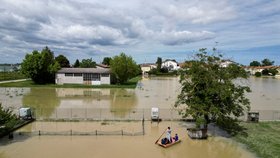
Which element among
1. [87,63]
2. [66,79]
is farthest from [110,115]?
[87,63]

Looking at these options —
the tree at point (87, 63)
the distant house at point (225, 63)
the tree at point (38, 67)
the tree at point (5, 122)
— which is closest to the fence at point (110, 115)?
the tree at point (5, 122)

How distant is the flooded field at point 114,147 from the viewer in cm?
1574

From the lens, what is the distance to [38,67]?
6044cm

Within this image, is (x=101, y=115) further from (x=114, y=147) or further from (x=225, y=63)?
(x=225, y=63)

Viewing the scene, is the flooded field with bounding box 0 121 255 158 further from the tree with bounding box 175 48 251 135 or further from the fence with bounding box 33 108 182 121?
the fence with bounding box 33 108 182 121

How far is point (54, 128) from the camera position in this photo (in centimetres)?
2122

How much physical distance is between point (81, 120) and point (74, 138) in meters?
5.05

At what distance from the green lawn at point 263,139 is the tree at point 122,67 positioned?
135ft

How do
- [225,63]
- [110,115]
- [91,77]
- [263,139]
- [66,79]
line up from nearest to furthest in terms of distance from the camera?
1. [263,139]
2. [225,63]
3. [110,115]
4. [91,77]
5. [66,79]

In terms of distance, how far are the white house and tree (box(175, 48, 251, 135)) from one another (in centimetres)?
4238

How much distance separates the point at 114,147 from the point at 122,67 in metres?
45.1

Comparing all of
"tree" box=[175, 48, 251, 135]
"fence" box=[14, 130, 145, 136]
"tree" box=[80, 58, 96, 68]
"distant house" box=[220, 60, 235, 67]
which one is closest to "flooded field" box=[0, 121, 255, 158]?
"fence" box=[14, 130, 145, 136]

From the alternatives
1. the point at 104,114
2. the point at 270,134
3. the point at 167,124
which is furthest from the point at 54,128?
the point at 270,134

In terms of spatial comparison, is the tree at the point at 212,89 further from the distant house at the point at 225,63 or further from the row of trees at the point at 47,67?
the row of trees at the point at 47,67
